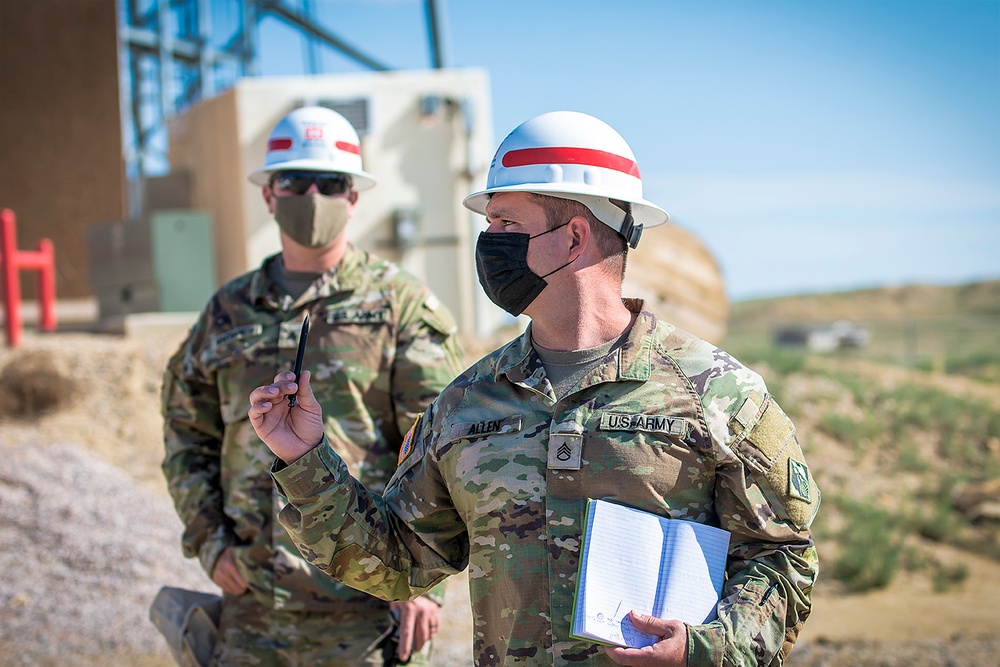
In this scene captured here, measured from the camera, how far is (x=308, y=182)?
3.75m

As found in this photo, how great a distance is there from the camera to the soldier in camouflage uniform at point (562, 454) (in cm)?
224

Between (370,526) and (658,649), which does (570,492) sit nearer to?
(658,649)

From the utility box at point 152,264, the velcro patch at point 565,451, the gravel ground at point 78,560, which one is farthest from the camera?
the utility box at point 152,264

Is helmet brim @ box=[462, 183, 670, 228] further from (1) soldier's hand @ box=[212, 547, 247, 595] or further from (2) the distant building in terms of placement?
(2) the distant building

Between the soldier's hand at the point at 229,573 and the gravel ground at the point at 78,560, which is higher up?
the soldier's hand at the point at 229,573

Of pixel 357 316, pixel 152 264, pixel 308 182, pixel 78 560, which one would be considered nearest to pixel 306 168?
pixel 308 182

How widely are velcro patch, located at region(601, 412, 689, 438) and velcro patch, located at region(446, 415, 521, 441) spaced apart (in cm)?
22

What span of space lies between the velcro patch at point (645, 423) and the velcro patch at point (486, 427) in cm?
22

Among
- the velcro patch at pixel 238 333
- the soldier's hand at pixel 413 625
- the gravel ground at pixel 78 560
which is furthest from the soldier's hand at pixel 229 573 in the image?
the gravel ground at pixel 78 560

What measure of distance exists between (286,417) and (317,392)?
1.10 metres

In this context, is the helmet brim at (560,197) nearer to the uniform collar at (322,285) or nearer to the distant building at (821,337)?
the uniform collar at (322,285)

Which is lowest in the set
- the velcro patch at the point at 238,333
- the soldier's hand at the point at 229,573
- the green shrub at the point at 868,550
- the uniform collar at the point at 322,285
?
the green shrub at the point at 868,550

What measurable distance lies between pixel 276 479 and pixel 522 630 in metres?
0.67

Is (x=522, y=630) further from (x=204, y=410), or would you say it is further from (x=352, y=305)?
(x=204, y=410)
